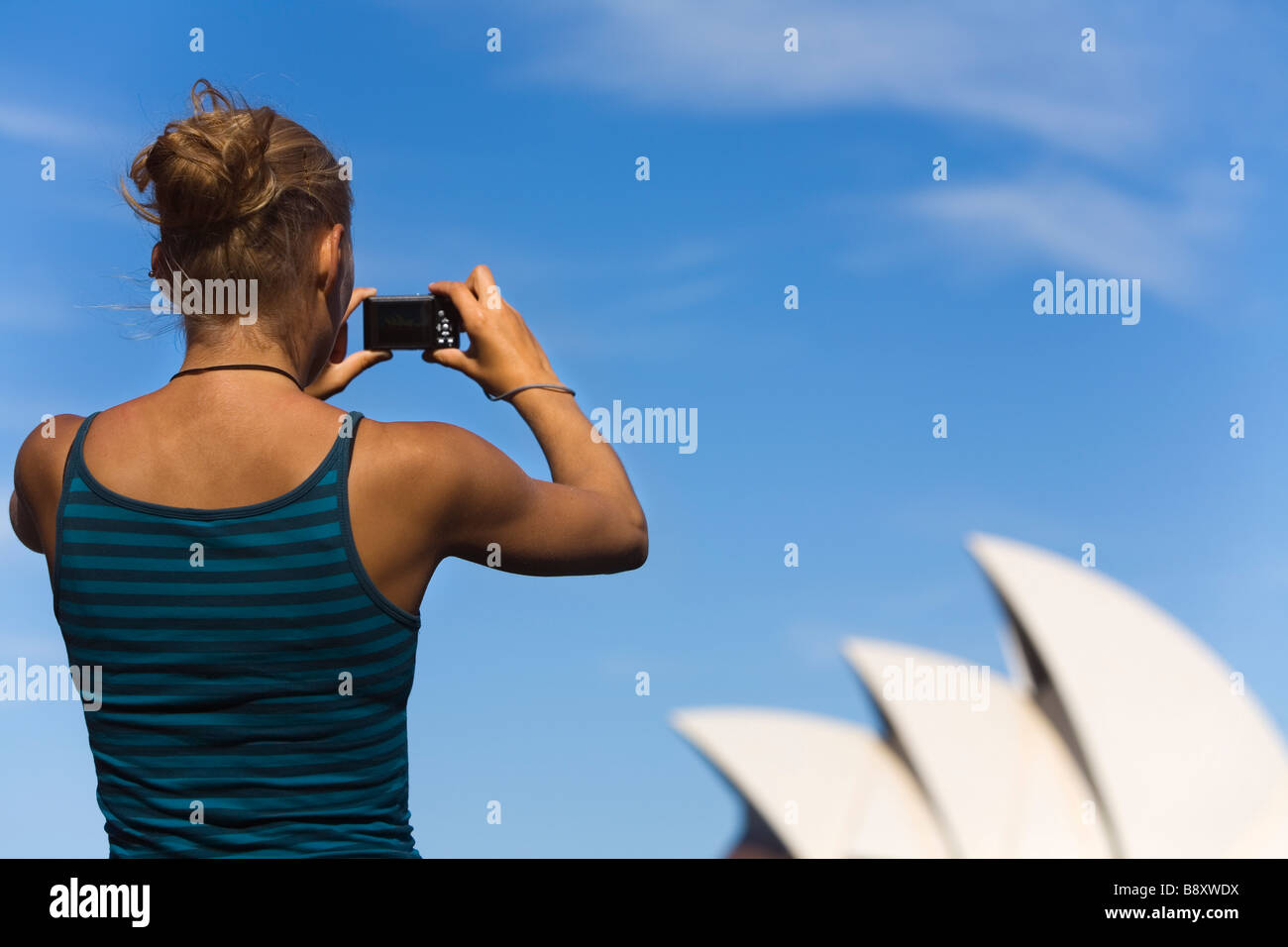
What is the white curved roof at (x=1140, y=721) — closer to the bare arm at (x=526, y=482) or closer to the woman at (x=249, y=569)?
the bare arm at (x=526, y=482)

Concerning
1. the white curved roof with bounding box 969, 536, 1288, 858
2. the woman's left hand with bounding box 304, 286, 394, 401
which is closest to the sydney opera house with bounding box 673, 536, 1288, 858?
the white curved roof with bounding box 969, 536, 1288, 858

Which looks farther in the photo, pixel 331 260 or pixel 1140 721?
pixel 1140 721

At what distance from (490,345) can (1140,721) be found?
2092 centimetres

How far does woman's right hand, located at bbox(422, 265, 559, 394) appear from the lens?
2096 mm

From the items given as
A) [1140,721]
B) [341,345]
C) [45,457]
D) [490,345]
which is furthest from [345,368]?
[1140,721]

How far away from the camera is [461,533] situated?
1.73 meters

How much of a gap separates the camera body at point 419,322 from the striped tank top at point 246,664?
24.4 inches

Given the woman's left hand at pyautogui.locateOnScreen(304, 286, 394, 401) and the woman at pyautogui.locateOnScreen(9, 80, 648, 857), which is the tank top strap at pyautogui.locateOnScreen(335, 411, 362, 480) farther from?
the woman's left hand at pyautogui.locateOnScreen(304, 286, 394, 401)

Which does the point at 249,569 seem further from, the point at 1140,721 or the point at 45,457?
the point at 1140,721

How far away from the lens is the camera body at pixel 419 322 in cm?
227

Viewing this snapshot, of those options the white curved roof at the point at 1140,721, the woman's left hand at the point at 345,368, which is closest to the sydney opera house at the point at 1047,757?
the white curved roof at the point at 1140,721

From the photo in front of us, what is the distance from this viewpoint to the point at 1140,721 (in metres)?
20.3

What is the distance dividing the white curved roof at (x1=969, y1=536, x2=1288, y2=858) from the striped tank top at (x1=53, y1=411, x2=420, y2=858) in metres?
19.9

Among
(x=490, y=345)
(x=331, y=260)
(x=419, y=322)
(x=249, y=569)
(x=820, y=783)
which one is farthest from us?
(x=820, y=783)
